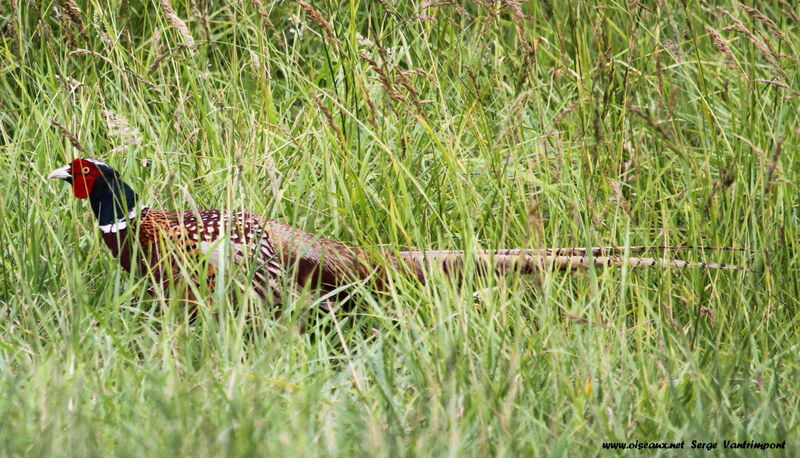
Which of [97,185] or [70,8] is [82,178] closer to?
[97,185]

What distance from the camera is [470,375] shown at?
91.9 inches

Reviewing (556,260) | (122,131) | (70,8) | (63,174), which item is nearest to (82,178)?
(63,174)

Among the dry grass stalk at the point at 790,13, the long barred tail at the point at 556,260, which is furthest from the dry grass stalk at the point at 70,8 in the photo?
the dry grass stalk at the point at 790,13

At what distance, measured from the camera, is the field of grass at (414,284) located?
85.9 inches

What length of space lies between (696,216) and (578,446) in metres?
1.20

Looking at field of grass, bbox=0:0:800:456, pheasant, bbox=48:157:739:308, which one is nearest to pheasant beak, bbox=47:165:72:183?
pheasant, bbox=48:157:739:308

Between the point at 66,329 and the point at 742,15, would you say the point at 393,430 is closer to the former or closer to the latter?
the point at 66,329

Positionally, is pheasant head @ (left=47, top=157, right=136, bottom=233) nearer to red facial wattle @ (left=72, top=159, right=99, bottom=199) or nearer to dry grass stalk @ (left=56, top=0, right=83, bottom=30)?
red facial wattle @ (left=72, top=159, right=99, bottom=199)

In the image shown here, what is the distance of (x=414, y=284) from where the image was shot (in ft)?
9.86

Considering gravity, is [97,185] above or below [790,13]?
below

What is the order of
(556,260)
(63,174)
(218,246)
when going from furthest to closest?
1. (63,174)
2. (218,246)
3. (556,260)

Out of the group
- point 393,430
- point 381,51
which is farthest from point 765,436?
point 381,51

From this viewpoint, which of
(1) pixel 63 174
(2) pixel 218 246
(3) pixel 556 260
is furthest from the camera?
(1) pixel 63 174

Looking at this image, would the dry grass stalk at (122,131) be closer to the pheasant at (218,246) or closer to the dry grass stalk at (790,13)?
the pheasant at (218,246)
